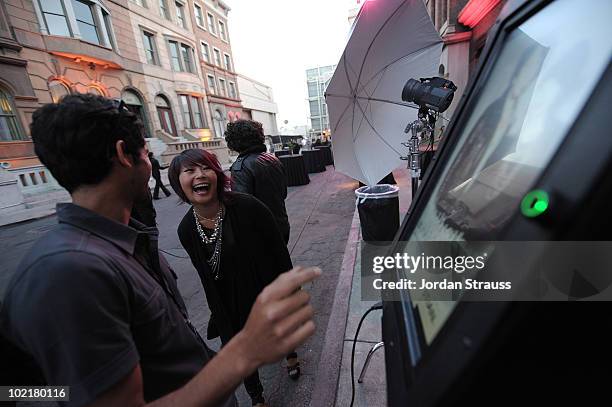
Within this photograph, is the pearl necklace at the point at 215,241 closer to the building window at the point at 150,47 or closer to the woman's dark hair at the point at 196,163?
the woman's dark hair at the point at 196,163

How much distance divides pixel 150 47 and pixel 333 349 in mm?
26064

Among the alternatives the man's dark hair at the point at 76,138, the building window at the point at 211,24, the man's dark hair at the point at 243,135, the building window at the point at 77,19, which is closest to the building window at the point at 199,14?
the building window at the point at 211,24

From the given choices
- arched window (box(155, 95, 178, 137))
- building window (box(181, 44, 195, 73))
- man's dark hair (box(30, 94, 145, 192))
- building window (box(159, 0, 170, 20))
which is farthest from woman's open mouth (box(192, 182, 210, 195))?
building window (box(159, 0, 170, 20))

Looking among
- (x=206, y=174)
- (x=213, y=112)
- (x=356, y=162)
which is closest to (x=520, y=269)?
(x=206, y=174)

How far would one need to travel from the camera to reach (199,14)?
28500mm

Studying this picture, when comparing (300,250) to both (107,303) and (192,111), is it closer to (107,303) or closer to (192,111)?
(107,303)

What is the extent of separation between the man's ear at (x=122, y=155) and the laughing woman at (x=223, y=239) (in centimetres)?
89

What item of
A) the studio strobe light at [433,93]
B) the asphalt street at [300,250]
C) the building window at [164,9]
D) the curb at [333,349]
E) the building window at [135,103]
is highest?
the building window at [164,9]

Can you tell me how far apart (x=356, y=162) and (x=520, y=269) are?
4.42 meters

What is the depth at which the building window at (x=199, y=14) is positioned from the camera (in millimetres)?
27658

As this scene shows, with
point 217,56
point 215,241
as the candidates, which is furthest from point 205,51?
point 215,241

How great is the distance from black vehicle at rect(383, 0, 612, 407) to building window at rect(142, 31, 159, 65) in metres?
25.6

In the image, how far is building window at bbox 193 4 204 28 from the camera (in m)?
27.7

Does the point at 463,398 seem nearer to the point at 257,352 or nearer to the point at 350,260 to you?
the point at 257,352
